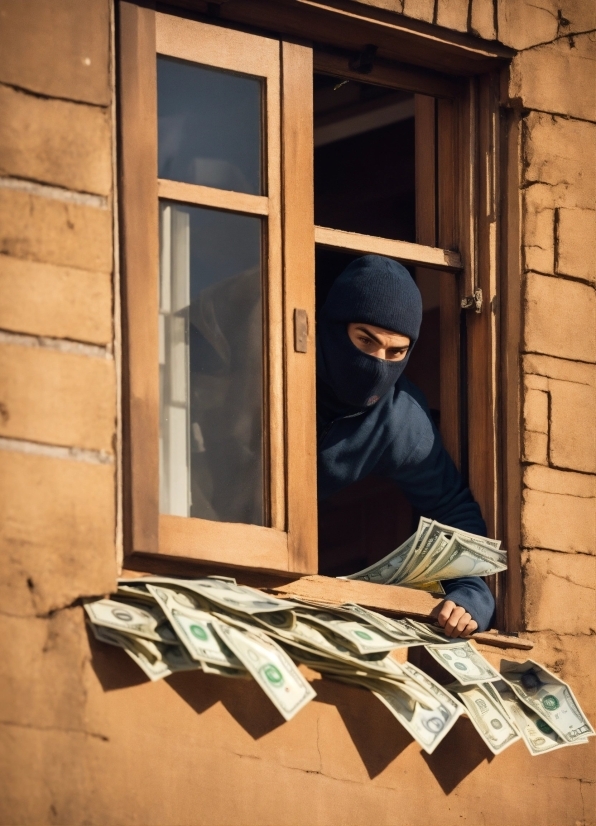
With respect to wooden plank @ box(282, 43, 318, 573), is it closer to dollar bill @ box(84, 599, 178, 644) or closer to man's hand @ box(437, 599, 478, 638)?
man's hand @ box(437, 599, 478, 638)

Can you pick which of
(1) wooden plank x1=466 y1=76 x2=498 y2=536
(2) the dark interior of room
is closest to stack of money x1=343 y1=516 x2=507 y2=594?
(1) wooden plank x1=466 y1=76 x2=498 y2=536

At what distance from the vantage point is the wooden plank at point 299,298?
599 cm

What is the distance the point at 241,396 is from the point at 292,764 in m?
1.11

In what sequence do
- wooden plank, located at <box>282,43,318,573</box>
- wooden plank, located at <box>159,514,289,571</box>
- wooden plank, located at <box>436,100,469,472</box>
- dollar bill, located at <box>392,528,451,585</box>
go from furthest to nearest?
1. wooden plank, located at <box>436,100,469,472</box>
2. dollar bill, located at <box>392,528,451,585</box>
3. wooden plank, located at <box>282,43,318,573</box>
4. wooden plank, located at <box>159,514,289,571</box>

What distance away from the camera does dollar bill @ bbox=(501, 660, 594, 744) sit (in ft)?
20.1

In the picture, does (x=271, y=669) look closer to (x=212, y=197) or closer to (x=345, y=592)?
(x=345, y=592)

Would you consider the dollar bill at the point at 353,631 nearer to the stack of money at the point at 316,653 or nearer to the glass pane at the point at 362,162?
the stack of money at the point at 316,653

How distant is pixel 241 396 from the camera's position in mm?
6055

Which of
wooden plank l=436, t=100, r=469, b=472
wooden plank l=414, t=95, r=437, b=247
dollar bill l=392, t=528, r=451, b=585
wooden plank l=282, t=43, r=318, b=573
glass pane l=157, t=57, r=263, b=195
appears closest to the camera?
wooden plank l=282, t=43, r=318, b=573

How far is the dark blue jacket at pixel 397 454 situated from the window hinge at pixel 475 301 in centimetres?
38

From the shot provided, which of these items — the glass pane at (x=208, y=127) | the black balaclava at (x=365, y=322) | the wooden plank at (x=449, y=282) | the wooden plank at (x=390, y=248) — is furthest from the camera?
the wooden plank at (x=449, y=282)

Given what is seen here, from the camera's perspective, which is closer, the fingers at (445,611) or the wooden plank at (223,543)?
the wooden plank at (223,543)

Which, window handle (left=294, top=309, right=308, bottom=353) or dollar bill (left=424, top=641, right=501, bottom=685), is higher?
window handle (left=294, top=309, right=308, bottom=353)

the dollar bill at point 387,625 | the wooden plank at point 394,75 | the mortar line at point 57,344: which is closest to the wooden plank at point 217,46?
the wooden plank at point 394,75
